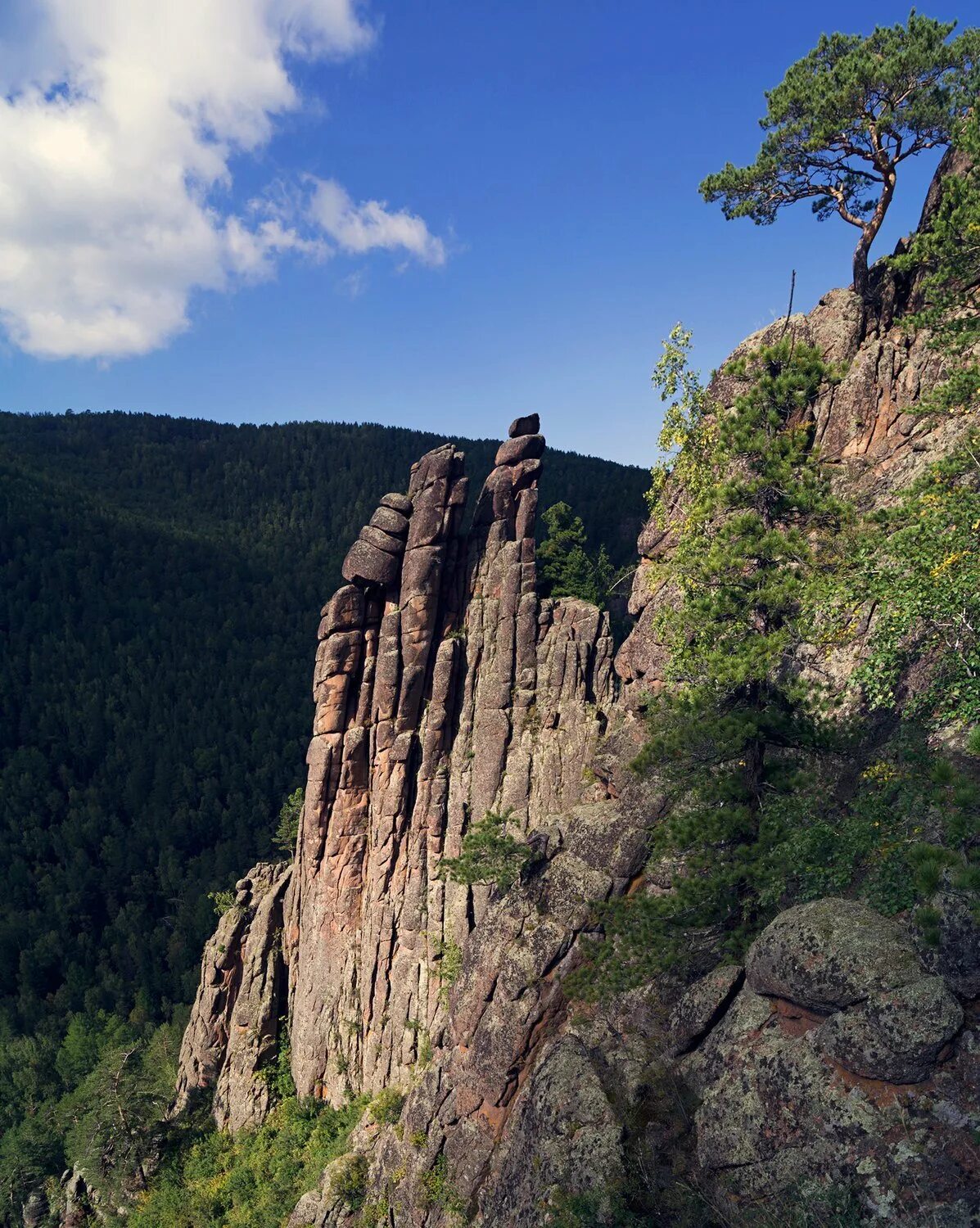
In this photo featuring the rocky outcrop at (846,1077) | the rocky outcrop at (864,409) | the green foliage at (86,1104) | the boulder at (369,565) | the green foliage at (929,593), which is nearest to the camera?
the rocky outcrop at (846,1077)

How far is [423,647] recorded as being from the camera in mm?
41250

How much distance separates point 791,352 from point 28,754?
120 meters

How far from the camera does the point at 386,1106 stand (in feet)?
117

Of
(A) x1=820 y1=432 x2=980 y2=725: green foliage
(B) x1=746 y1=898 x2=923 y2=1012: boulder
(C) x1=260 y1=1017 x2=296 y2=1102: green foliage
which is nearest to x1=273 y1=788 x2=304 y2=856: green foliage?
(C) x1=260 y1=1017 x2=296 y2=1102: green foliage

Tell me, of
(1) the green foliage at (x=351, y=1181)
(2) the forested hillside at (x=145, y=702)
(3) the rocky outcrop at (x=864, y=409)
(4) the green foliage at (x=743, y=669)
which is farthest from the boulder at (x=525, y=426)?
(2) the forested hillside at (x=145, y=702)

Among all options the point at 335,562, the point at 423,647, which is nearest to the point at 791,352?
the point at 423,647

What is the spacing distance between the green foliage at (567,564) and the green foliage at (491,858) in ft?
47.7

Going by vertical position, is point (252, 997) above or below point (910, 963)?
below

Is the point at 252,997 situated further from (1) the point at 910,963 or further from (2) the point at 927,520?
(2) the point at 927,520

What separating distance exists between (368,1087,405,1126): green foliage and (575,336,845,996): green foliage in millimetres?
22308

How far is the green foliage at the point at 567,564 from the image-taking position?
43.8 m

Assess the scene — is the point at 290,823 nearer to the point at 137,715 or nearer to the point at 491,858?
the point at 491,858

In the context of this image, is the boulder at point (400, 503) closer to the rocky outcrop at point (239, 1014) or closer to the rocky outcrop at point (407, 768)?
the rocky outcrop at point (407, 768)

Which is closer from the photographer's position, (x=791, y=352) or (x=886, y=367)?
(x=791, y=352)
